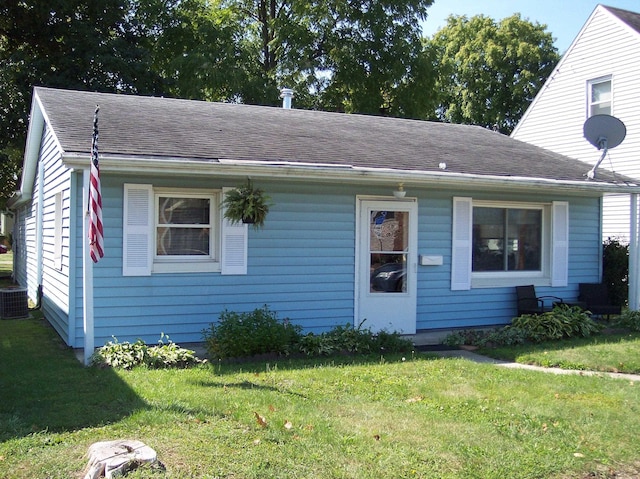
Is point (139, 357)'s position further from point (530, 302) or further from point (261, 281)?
point (530, 302)

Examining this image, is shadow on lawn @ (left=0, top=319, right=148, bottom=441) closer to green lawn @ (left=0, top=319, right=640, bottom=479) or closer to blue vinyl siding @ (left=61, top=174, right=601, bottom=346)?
green lawn @ (left=0, top=319, right=640, bottom=479)

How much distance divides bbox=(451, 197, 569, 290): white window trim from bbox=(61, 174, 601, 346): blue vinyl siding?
4.7 inches

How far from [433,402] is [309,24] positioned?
73.1 feet

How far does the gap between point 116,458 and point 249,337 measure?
11.6ft

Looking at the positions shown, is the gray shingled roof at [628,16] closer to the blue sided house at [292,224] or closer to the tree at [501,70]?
the blue sided house at [292,224]

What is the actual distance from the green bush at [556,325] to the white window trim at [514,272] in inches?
39.0

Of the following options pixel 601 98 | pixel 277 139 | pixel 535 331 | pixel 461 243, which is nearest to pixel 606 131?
pixel 461 243

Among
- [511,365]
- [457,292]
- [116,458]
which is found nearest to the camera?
[116,458]

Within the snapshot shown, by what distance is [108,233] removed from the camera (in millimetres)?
7938

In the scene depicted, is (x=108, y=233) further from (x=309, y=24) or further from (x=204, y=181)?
(x=309, y=24)

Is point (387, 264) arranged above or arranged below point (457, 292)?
above

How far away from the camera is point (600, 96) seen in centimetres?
1647

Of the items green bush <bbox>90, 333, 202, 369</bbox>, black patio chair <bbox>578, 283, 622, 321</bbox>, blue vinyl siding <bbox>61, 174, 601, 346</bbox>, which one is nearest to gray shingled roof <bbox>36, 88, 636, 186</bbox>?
blue vinyl siding <bbox>61, 174, 601, 346</bbox>

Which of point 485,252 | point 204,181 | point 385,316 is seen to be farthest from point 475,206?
point 204,181
